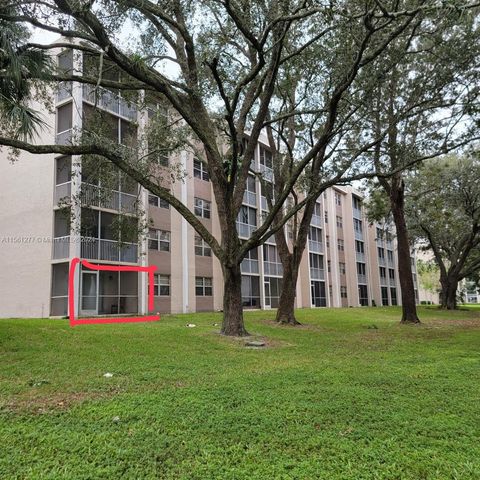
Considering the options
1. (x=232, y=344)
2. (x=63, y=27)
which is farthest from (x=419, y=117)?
(x=63, y=27)

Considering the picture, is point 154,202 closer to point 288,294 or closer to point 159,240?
point 159,240

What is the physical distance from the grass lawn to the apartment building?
23.9 feet

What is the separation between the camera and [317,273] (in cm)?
3778

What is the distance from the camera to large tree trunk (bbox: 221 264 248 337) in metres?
12.0

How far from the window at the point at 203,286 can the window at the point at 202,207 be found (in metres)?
3.92

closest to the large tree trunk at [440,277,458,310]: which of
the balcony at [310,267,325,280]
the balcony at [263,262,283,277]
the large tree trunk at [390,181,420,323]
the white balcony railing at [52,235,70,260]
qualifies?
the balcony at [310,267,325,280]

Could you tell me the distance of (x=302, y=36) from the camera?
499 inches

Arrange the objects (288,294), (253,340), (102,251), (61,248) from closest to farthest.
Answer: (253,340) → (288,294) → (61,248) → (102,251)

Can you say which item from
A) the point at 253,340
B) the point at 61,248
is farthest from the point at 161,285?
the point at 253,340

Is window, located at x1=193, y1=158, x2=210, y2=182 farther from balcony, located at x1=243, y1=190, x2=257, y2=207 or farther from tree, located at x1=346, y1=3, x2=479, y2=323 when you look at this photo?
tree, located at x1=346, y1=3, x2=479, y2=323

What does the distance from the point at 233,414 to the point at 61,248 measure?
17.1 metres

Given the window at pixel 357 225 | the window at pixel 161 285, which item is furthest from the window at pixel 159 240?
the window at pixel 357 225

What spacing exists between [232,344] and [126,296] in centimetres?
1236

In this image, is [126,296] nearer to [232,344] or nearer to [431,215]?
[232,344]
